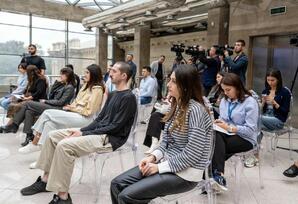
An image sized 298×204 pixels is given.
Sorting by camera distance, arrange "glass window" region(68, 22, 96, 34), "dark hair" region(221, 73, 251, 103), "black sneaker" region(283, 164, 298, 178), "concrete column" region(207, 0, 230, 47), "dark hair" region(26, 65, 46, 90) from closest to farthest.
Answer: "dark hair" region(221, 73, 251, 103) → "black sneaker" region(283, 164, 298, 178) → "dark hair" region(26, 65, 46, 90) → "concrete column" region(207, 0, 230, 47) → "glass window" region(68, 22, 96, 34)

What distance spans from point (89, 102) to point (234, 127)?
1.48 meters

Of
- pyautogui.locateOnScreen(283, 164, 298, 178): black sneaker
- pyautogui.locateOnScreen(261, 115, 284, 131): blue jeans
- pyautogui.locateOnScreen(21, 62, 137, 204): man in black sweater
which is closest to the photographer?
pyautogui.locateOnScreen(21, 62, 137, 204): man in black sweater

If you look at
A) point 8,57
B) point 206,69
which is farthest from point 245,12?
point 8,57

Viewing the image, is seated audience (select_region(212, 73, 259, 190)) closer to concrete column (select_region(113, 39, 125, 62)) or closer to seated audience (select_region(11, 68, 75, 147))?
seated audience (select_region(11, 68, 75, 147))

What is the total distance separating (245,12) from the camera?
8.01m

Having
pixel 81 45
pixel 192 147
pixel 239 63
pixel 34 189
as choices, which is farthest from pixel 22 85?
pixel 81 45

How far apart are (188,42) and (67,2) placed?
19.2 feet

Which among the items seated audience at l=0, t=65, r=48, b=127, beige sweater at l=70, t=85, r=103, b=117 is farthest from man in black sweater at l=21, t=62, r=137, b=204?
seated audience at l=0, t=65, r=48, b=127

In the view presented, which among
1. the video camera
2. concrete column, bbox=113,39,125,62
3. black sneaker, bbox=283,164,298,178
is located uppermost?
concrete column, bbox=113,39,125,62

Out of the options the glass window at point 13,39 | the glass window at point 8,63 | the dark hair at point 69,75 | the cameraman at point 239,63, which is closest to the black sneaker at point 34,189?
the dark hair at point 69,75

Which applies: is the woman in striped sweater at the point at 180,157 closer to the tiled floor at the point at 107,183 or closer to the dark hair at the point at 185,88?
the dark hair at the point at 185,88

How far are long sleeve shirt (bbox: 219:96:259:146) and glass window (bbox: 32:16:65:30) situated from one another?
1386cm

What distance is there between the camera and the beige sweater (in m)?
3.37

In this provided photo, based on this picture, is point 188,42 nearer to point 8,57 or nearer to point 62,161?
point 8,57
